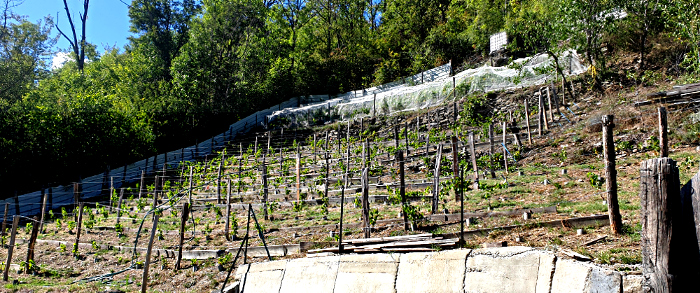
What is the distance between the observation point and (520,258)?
5090 mm

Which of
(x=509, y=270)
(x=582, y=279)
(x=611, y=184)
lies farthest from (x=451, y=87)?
(x=582, y=279)

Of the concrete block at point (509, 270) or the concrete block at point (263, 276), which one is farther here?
the concrete block at point (263, 276)

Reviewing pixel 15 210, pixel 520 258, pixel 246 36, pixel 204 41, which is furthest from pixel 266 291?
pixel 246 36

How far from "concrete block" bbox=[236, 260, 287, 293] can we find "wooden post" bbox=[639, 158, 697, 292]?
4634mm

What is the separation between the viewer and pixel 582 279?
14.6 feet

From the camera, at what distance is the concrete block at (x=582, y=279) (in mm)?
4277

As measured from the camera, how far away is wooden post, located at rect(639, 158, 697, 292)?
2.87 m

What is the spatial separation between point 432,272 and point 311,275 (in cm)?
164

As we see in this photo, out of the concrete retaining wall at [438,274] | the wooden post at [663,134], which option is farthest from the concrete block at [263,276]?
the wooden post at [663,134]

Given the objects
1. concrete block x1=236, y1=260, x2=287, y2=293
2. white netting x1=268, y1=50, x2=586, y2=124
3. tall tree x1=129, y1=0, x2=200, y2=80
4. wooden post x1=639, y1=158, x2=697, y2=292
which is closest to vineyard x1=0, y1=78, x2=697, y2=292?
concrete block x1=236, y1=260, x2=287, y2=293

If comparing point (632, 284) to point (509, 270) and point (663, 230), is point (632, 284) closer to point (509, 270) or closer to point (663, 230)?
point (509, 270)

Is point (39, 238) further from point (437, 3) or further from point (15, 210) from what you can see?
point (437, 3)

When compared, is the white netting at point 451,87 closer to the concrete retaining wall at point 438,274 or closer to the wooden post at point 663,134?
the wooden post at point 663,134

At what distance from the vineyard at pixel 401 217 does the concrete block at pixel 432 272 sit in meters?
0.62
